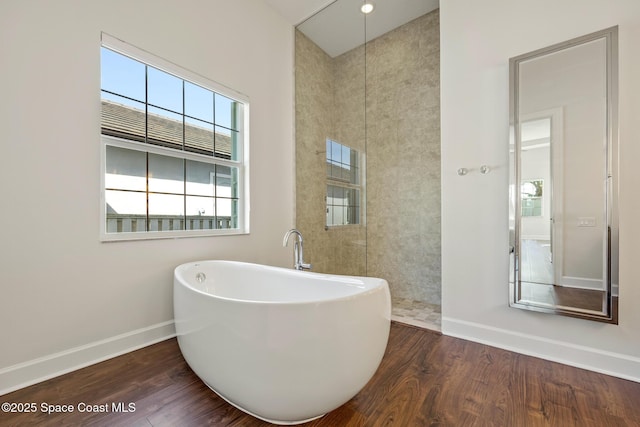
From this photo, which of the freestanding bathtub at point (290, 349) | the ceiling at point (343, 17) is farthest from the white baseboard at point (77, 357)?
the ceiling at point (343, 17)

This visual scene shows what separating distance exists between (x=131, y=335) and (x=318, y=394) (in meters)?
1.58

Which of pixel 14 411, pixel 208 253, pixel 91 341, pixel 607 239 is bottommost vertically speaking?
pixel 14 411

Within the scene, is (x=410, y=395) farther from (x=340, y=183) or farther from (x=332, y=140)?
(x=332, y=140)

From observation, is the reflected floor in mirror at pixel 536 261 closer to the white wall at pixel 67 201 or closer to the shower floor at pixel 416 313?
the shower floor at pixel 416 313

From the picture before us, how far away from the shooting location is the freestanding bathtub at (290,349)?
1.07 m

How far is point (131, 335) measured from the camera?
6.41 feet

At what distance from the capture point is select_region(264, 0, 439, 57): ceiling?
289 cm

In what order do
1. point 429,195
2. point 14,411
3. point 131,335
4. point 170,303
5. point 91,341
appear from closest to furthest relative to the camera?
point 14,411
point 91,341
point 131,335
point 170,303
point 429,195

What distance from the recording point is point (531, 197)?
1.88 meters

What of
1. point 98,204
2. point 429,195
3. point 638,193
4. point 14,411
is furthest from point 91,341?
point 638,193

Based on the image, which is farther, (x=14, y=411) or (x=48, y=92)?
(x=48, y=92)

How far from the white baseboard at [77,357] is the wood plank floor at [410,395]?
2.2 inches

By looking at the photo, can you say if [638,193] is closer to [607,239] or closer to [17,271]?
[607,239]

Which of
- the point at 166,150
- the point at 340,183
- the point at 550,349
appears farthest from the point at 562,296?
the point at 166,150
